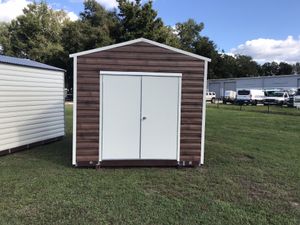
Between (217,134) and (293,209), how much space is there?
8.60m

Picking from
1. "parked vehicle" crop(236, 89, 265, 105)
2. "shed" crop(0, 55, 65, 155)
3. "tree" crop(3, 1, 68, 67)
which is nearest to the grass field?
"shed" crop(0, 55, 65, 155)

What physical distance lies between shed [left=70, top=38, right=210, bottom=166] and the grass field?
0.41m

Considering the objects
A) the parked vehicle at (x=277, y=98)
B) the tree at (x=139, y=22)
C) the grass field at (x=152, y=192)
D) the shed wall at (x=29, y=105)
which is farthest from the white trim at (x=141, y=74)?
the parked vehicle at (x=277, y=98)

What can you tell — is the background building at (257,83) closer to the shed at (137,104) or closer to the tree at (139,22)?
the tree at (139,22)

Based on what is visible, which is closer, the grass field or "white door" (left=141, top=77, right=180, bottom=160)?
the grass field

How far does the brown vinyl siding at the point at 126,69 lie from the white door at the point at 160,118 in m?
0.19

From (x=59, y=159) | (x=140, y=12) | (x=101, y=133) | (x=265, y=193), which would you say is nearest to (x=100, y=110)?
(x=101, y=133)

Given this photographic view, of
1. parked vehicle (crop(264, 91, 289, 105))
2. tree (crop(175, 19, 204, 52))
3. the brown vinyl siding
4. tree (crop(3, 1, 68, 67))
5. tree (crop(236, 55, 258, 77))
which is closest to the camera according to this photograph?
the brown vinyl siding

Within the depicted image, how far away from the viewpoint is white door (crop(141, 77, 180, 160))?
8141 millimetres

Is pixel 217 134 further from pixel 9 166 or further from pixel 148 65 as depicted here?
pixel 9 166

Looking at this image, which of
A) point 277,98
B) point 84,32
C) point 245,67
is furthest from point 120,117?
point 245,67

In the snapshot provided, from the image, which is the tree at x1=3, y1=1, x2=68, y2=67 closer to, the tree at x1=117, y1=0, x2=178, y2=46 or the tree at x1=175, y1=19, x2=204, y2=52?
the tree at x1=117, y1=0, x2=178, y2=46

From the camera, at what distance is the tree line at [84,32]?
38875 millimetres

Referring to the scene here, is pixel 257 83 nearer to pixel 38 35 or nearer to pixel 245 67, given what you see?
pixel 245 67
